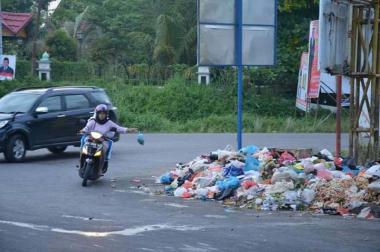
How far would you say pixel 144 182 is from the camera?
1380 centimetres

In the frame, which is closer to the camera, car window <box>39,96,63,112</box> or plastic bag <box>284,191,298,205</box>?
plastic bag <box>284,191,298,205</box>

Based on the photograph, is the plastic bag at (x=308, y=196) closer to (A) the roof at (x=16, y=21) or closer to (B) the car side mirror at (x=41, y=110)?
(B) the car side mirror at (x=41, y=110)

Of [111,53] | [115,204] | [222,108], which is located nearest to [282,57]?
[222,108]

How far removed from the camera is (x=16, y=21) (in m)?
41.2

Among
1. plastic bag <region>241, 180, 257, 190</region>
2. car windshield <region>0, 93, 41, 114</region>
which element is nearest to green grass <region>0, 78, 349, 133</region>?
car windshield <region>0, 93, 41, 114</region>

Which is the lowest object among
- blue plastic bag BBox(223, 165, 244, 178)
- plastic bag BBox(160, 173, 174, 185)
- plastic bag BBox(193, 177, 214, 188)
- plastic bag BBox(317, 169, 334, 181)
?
plastic bag BBox(160, 173, 174, 185)

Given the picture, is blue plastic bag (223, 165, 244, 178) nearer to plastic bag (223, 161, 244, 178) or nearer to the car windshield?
plastic bag (223, 161, 244, 178)

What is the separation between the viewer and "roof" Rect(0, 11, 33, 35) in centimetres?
4075

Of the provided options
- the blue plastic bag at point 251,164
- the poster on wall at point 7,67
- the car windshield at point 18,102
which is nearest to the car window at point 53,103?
the car windshield at point 18,102

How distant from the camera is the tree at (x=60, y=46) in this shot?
41856mm

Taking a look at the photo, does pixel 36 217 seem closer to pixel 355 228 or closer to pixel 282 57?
pixel 355 228

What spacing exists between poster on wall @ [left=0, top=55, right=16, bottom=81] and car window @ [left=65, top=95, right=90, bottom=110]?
48.7ft

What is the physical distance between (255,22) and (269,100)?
2194 cm

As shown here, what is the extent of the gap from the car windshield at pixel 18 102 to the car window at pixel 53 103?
0.76 ft
